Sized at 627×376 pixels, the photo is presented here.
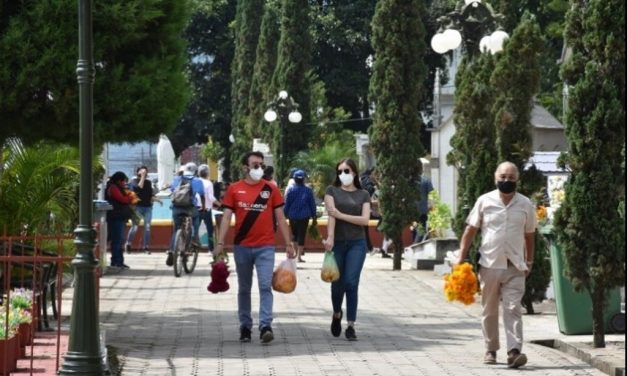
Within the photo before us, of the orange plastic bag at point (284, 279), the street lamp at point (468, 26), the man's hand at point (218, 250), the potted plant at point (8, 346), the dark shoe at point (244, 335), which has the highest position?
the street lamp at point (468, 26)

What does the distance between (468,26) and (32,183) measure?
6.38 m

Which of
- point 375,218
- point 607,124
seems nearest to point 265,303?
point 607,124

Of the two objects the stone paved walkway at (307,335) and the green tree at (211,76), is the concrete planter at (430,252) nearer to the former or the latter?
the stone paved walkway at (307,335)

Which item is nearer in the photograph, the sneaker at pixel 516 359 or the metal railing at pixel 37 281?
the metal railing at pixel 37 281

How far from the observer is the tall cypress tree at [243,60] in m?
68.9

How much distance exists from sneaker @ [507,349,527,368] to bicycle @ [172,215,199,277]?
42.3ft

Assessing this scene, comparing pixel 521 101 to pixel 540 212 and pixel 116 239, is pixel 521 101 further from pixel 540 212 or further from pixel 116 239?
pixel 116 239

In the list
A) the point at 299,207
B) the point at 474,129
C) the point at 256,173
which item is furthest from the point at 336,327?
the point at 299,207

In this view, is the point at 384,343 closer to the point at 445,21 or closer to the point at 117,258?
the point at 445,21

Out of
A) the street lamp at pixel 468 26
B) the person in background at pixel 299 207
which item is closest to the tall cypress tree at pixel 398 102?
the person in background at pixel 299 207

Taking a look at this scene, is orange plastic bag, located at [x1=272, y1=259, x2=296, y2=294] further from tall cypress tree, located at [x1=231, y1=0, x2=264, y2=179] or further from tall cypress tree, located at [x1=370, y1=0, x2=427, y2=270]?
tall cypress tree, located at [x1=231, y1=0, x2=264, y2=179]

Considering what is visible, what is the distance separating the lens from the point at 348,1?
74312mm

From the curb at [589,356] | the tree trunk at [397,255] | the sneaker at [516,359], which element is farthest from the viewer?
the tree trunk at [397,255]

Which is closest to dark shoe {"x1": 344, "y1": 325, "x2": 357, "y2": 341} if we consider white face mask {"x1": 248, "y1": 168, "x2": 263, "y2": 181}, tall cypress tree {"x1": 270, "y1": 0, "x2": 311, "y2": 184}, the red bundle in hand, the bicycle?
the red bundle in hand
